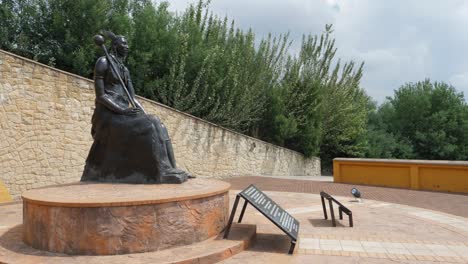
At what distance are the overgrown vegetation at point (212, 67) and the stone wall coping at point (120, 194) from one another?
373 inches

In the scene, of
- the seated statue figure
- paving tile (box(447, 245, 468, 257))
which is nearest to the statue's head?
the seated statue figure

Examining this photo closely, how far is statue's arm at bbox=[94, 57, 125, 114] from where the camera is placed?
5488 millimetres

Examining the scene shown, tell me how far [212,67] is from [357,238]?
12309 mm

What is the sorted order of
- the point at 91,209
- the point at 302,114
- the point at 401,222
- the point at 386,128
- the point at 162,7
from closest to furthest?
the point at 91,209
the point at 401,222
the point at 162,7
the point at 302,114
the point at 386,128

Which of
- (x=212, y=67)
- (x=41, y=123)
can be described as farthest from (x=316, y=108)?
(x=41, y=123)

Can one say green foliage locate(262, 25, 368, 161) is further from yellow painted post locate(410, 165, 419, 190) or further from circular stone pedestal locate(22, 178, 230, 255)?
circular stone pedestal locate(22, 178, 230, 255)

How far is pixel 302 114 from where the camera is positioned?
20609 mm

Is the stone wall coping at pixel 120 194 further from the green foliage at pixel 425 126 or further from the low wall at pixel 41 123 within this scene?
the green foliage at pixel 425 126

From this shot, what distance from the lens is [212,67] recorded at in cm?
1655

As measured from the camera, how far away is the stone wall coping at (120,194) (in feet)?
12.7

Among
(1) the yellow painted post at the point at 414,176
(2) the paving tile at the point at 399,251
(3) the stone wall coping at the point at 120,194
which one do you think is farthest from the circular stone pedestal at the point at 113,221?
(1) the yellow painted post at the point at 414,176

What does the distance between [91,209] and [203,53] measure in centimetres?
1321

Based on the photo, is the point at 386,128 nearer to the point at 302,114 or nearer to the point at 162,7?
the point at 302,114

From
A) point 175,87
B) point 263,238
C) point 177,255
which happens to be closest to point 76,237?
point 177,255
